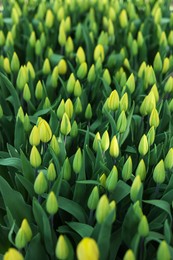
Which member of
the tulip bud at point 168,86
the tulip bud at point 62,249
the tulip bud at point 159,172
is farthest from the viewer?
the tulip bud at point 168,86

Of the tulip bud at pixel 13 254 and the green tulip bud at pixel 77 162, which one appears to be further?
the green tulip bud at pixel 77 162

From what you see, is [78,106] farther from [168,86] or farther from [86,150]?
[168,86]

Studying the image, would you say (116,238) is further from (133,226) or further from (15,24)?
(15,24)

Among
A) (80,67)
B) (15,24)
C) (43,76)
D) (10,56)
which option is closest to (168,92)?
(80,67)

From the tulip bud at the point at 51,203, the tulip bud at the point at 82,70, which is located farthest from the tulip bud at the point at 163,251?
the tulip bud at the point at 82,70

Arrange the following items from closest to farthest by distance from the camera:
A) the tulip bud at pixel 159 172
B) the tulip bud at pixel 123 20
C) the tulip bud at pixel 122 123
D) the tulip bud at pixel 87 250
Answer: the tulip bud at pixel 87 250
the tulip bud at pixel 159 172
the tulip bud at pixel 122 123
the tulip bud at pixel 123 20

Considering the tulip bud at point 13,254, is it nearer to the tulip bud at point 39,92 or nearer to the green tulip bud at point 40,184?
the green tulip bud at point 40,184

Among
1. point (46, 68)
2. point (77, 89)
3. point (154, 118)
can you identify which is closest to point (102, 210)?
point (154, 118)

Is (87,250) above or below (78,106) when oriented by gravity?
above
